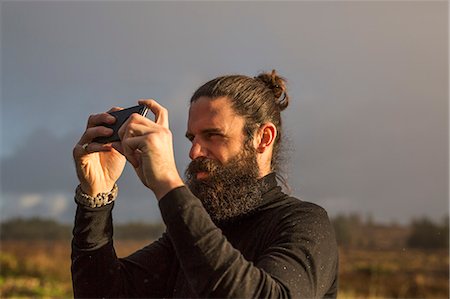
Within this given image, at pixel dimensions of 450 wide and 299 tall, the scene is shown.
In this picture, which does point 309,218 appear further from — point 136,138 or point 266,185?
point 136,138

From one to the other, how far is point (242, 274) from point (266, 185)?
114 centimetres

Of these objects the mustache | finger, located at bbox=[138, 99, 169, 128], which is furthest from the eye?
finger, located at bbox=[138, 99, 169, 128]

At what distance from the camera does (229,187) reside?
341cm

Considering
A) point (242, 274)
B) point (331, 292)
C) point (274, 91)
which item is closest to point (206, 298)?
point (242, 274)

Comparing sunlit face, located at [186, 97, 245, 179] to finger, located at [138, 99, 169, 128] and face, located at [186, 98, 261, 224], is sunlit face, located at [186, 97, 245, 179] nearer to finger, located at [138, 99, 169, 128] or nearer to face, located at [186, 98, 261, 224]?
Answer: face, located at [186, 98, 261, 224]

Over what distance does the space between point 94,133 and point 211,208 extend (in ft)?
2.26

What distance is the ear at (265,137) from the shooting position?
358 centimetres

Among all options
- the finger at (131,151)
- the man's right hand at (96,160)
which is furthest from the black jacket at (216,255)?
Answer: the finger at (131,151)

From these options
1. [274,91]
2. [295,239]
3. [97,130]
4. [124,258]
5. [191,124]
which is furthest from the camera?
[274,91]

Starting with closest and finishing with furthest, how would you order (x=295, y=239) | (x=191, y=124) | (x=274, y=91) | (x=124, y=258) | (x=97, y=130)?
(x=295, y=239) < (x=97, y=130) < (x=191, y=124) < (x=124, y=258) < (x=274, y=91)

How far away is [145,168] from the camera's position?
2.51m

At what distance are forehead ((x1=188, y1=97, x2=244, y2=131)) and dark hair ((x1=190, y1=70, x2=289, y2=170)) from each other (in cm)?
3

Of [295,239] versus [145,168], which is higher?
[145,168]

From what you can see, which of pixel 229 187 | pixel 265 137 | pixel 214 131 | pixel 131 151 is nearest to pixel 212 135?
pixel 214 131
